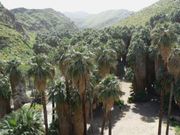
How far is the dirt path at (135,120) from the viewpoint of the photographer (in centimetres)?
7262

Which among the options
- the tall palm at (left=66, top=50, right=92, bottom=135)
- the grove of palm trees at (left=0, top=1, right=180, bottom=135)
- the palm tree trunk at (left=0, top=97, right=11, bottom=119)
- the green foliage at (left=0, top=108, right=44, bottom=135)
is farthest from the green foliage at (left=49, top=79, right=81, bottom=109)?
the green foliage at (left=0, top=108, right=44, bottom=135)

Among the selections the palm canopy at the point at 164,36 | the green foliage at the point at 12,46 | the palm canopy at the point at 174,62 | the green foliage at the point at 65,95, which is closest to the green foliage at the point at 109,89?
the palm canopy at the point at 174,62

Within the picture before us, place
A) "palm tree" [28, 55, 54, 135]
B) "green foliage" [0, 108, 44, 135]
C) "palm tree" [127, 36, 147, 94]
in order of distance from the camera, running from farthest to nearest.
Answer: "palm tree" [127, 36, 147, 94] < "palm tree" [28, 55, 54, 135] < "green foliage" [0, 108, 44, 135]

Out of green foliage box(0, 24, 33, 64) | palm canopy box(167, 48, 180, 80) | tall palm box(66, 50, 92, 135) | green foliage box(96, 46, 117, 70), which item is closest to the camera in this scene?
tall palm box(66, 50, 92, 135)

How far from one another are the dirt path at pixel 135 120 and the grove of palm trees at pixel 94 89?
21 centimetres

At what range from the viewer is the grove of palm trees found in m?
53.0

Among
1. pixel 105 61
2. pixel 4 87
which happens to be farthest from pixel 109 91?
pixel 4 87

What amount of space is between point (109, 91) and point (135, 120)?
28.3m

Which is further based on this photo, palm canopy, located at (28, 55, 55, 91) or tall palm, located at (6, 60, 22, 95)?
tall palm, located at (6, 60, 22, 95)

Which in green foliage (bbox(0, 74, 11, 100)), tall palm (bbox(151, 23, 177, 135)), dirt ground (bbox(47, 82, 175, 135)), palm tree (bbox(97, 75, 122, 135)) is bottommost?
dirt ground (bbox(47, 82, 175, 135))

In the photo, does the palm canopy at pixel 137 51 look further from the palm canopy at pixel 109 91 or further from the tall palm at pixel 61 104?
the palm canopy at pixel 109 91

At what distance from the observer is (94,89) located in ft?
216

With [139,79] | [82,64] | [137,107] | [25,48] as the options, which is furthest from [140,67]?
[25,48]

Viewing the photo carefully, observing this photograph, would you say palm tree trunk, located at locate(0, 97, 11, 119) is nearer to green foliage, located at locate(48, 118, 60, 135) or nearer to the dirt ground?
the dirt ground
